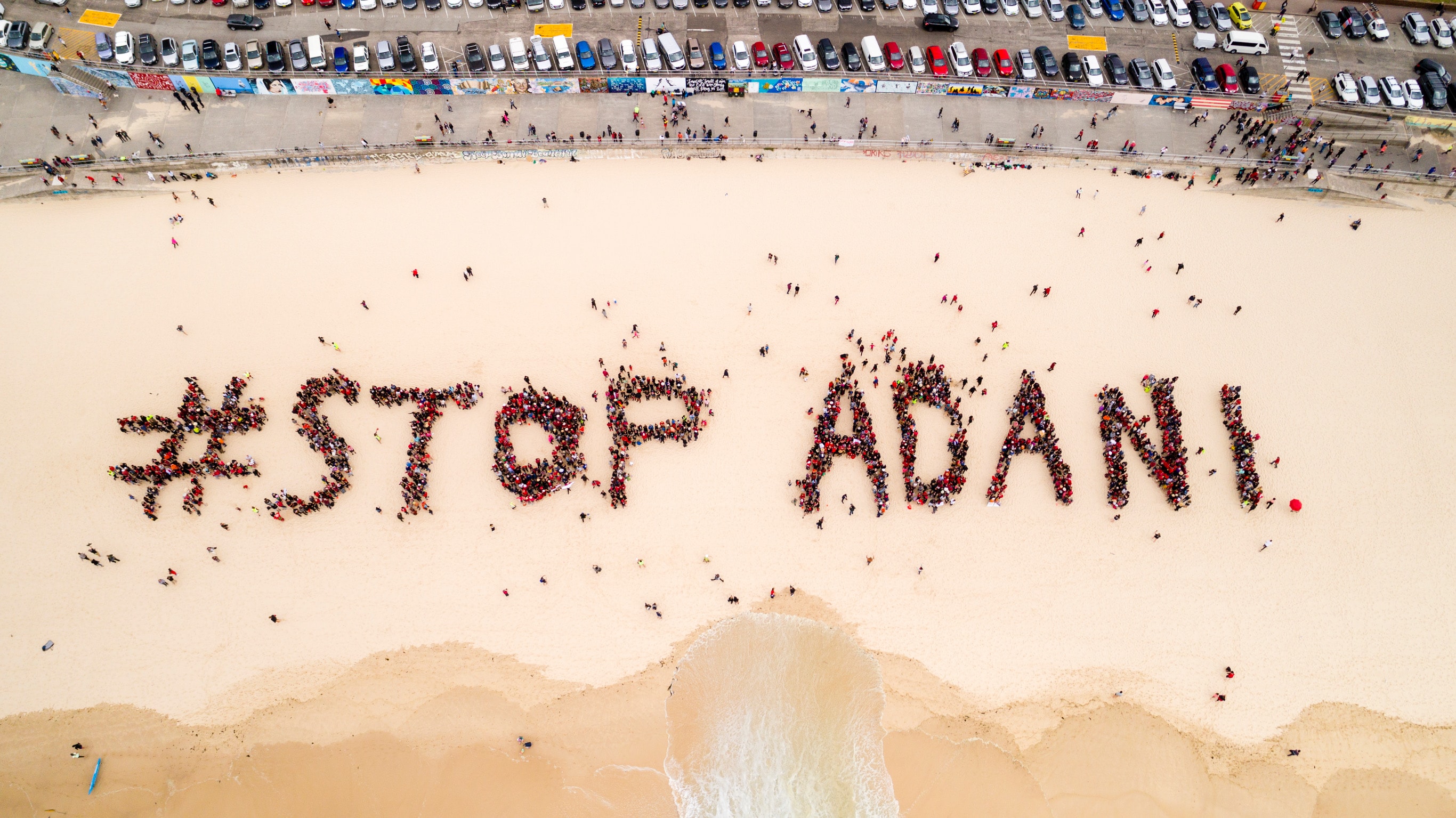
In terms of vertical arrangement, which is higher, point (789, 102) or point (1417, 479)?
point (789, 102)

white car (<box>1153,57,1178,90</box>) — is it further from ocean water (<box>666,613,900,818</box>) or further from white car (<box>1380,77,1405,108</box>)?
ocean water (<box>666,613,900,818</box>)

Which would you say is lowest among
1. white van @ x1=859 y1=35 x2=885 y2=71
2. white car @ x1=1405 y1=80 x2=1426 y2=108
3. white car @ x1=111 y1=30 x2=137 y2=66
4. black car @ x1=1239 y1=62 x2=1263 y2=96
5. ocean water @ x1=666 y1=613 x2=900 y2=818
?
ocean water @ x1=666 y1=613 x2=900 y2=818

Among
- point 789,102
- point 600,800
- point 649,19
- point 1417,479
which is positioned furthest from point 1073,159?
point 600,800

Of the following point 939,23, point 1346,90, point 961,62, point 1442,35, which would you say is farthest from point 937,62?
point 1442,35

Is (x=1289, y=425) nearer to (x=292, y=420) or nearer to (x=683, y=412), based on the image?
(x=683, y=412)

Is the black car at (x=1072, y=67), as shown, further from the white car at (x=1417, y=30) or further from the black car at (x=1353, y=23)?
the white car at (x=1417, y=30)

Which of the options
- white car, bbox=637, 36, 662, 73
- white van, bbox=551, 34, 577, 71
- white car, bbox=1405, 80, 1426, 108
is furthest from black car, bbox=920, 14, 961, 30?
white car, bbox=1405, 80, 1426, 108
